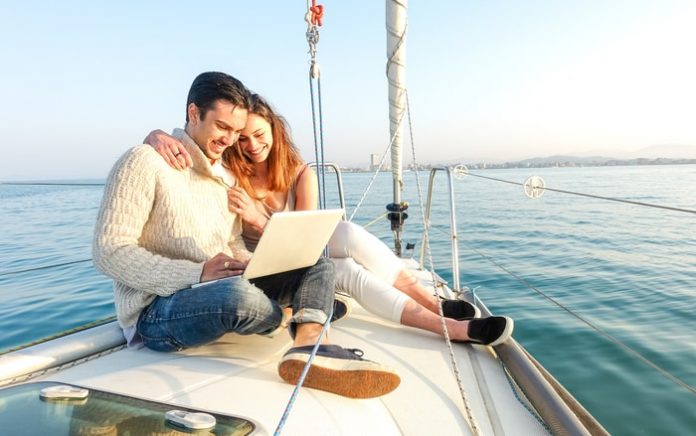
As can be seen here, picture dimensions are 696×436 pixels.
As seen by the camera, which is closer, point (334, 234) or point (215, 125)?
point (215, 125)

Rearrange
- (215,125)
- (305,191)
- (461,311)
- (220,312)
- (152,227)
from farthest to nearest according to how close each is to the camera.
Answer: (305,191) → (461,311) → (215,125) → (152,227) → (220,312)

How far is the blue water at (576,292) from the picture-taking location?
236 cm

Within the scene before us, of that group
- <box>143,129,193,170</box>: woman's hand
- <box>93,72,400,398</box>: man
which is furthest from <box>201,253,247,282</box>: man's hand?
<box>143,129,193,170</box>: woman's hand

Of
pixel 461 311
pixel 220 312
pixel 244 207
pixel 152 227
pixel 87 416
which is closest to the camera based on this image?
pixel 87 416

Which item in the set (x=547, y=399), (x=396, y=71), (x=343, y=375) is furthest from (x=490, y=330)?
(x=396, y=71)

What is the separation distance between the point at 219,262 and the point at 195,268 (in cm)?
8

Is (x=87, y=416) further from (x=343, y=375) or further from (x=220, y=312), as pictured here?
(x=343, y=375)

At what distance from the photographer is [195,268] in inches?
54.7

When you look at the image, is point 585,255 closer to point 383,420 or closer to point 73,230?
point 383,420

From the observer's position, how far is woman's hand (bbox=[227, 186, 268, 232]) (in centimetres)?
181

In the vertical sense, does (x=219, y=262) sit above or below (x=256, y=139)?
below

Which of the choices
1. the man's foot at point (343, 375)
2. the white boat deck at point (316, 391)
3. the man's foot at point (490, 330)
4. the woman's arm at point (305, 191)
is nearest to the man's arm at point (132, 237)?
the white boat deck at point (316, 391)

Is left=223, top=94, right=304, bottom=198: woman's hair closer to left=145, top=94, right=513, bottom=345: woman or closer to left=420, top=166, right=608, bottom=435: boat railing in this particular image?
left=145, top=94, right=513, bottom=345: woman

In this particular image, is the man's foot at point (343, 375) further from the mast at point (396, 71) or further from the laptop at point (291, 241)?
the mast at point (396, 71)
